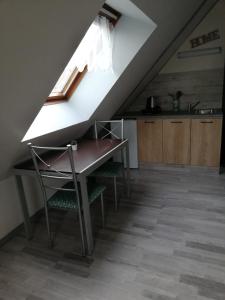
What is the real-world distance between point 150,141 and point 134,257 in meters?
2.06

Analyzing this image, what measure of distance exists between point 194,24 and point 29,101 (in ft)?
9.38

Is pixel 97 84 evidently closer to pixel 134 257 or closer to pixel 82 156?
pixel 82 156

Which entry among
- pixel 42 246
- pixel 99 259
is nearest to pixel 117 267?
pixel 99 259

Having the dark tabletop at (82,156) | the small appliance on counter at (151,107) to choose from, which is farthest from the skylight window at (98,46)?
the small appliance on counter at (151,107)

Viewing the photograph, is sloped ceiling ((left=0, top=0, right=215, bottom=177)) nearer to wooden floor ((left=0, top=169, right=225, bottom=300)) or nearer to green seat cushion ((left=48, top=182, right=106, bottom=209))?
green seat cushion ((left=48, top=182, right=106, bottom=209))

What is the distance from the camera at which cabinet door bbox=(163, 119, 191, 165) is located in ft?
11.0

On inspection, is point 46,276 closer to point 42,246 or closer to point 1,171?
point 42,246

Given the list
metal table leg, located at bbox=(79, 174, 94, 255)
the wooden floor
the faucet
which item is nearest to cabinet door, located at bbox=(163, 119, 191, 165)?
the faucet

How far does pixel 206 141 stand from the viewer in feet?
10.7

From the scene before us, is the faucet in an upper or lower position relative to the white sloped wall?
lower

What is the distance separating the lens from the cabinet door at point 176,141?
334 centimetres

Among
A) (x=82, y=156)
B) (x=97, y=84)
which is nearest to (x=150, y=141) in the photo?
(x=97, y=84)

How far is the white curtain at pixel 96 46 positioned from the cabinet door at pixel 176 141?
1.52 meters

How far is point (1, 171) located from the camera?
77.5 inches
